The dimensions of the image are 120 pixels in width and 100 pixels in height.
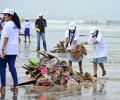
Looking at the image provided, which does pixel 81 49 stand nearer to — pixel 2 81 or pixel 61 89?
pixel 61 89

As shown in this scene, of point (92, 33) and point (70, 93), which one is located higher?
point (92, 33)

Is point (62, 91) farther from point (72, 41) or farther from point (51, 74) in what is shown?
point (72, 41)

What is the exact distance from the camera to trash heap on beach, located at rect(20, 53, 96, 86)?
14.1 m

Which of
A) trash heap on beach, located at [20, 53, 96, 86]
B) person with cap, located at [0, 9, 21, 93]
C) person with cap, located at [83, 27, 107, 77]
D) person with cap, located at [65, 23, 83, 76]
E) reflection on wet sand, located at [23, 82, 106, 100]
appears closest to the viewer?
reflection on wet sand, located at [23, 82, 106, 100]

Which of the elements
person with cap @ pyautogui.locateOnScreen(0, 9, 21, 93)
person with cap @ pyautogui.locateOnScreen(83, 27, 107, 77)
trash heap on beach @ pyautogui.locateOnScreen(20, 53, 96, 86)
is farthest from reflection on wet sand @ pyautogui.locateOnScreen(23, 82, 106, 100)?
person with cap @ pyautogui.locateOnScreen(83, 27, 107, 77)

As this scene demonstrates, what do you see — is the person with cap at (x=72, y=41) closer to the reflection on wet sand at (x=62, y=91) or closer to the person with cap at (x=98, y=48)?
the person with cap at (x=98, y=48)

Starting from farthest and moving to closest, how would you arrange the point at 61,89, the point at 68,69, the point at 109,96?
the point at 68,69 < the point at 61,89 < the point at 109,96

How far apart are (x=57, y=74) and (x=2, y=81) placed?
1.85m

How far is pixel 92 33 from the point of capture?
16172 millimetres

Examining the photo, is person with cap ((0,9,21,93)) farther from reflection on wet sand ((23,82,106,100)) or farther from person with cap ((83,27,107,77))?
person with cap ((83,27,107,77))

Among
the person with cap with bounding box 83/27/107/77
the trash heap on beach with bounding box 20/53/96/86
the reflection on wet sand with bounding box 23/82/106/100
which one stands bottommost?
the reflection on wet sand with bounding box 23/82/106/100

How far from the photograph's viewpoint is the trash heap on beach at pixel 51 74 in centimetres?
1412

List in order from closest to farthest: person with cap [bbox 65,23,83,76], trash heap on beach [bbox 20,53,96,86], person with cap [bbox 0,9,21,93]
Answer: person with cap [bbox 0,9,21,93]
trash heap on beach [bbox 20,53,96,86]
person with cap [bbox 65,23,83,76]

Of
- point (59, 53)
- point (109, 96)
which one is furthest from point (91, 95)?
point (59, 53)
